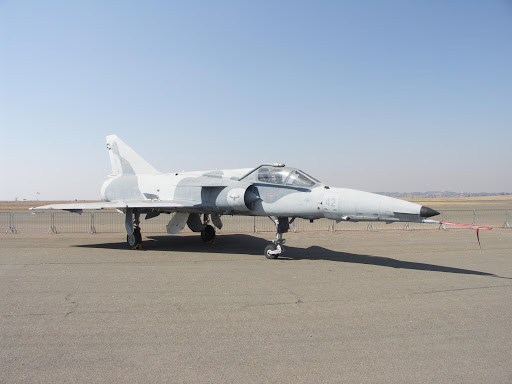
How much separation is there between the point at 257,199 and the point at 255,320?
18.1ft

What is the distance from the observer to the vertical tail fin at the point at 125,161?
15547 mm

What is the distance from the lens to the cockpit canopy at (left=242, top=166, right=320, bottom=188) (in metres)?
9.52

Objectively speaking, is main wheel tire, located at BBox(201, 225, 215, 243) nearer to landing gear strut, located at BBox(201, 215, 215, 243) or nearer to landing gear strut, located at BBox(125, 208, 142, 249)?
landing gear strut, located at BBox(201, 215, 215, 243)

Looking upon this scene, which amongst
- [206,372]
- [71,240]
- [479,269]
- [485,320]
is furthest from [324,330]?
[71,240]

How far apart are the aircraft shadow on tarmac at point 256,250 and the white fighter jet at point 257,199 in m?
0.70

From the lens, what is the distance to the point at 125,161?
624 inches

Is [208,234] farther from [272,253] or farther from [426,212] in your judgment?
[426,212]

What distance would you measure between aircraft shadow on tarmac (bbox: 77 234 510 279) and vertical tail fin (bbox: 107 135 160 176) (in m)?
2.92

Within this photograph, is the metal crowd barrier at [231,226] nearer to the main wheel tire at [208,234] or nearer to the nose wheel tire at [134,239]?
the main wheel tire at [208,234]

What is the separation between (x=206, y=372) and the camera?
3.45 meters

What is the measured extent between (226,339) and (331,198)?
5.21 meters

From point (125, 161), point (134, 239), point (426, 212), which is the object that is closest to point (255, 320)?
point (426, 212)

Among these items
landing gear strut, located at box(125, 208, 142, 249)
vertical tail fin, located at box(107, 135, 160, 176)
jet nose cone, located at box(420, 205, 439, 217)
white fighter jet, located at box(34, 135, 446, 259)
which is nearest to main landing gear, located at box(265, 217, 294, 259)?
white fighter jet, located at box(34, 135, 446, 259)

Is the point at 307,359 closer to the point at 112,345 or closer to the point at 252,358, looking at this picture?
the point at 252,358
